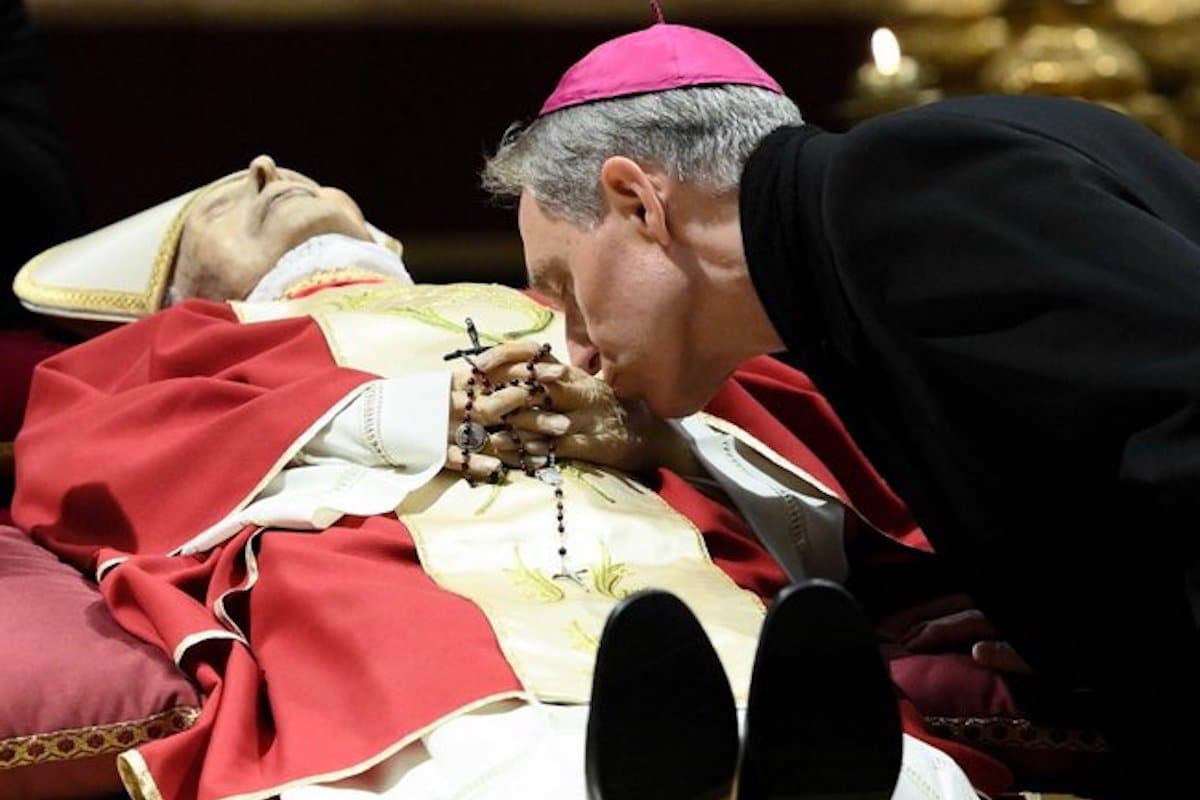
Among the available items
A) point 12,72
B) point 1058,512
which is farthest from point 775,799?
point 12,72

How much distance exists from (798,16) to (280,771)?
280 cm

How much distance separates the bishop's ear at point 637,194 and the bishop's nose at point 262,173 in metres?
1.10

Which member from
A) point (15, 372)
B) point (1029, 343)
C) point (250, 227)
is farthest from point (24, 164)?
point (1029, 343)

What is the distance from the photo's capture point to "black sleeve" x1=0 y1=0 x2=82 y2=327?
12.2 ft

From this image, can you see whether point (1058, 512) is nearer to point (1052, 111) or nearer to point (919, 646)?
point (1052, 111)

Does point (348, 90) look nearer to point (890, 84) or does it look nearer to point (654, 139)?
point (890, 84)

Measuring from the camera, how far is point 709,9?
14.4 ft

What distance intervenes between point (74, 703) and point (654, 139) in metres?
0.85

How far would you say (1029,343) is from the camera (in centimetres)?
188

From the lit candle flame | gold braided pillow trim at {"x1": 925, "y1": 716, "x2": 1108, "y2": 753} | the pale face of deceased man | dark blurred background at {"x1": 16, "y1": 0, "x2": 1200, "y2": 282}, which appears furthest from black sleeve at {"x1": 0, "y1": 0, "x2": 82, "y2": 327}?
gold braided pillow trim at {"x1": 925, "y1": 716, "x2": 1108, "y2": 753}

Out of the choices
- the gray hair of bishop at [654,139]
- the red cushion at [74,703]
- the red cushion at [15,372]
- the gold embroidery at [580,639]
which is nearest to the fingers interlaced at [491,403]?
the gray hair of bishop at [654,139]

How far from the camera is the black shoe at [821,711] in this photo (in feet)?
5.65

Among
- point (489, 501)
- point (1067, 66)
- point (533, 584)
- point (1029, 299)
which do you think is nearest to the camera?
point (1029, 299)

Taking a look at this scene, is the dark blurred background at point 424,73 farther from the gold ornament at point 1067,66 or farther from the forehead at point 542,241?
the forehead at point 542,241
